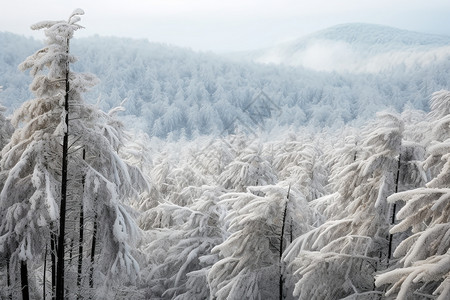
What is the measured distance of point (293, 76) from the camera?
611ft

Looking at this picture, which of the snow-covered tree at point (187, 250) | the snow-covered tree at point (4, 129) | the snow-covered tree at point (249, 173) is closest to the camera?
the snow-covered tree at point (4, 129)

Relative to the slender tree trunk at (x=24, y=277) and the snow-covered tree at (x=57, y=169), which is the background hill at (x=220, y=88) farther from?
the snow-covered tree at (x=57, y=169)

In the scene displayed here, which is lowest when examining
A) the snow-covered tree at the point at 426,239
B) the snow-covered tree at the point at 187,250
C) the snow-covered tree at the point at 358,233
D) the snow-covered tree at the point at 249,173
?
the snow-covered tree at the point at 187,250

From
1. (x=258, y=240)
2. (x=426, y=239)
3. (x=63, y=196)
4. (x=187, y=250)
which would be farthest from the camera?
(x=187, y=250)

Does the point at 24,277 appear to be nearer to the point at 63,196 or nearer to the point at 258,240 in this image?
the point at 63,196

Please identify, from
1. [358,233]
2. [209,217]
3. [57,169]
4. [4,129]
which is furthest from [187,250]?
[4,129]

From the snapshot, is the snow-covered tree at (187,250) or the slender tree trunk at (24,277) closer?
the slender tree trunk at (24,277)

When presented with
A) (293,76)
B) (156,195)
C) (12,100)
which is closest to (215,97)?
(293,76)

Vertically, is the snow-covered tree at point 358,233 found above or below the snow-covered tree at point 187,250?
above

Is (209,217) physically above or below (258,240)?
below

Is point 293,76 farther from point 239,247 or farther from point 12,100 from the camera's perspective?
point 239,247

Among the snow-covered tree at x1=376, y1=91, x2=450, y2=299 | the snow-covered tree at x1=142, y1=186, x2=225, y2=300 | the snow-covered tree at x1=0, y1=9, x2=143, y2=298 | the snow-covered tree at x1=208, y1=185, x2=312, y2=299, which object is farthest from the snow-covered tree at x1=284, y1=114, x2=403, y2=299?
the snow-covered tree at x1=142, y1=186, x2=225, y2=300

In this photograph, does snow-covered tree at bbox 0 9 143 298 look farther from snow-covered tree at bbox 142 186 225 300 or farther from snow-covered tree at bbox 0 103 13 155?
snow-covered tree at bbox 0 103 13 155

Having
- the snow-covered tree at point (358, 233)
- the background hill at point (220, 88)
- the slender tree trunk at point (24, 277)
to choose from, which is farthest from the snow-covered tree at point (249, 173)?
the background hill at point (220, 88)
